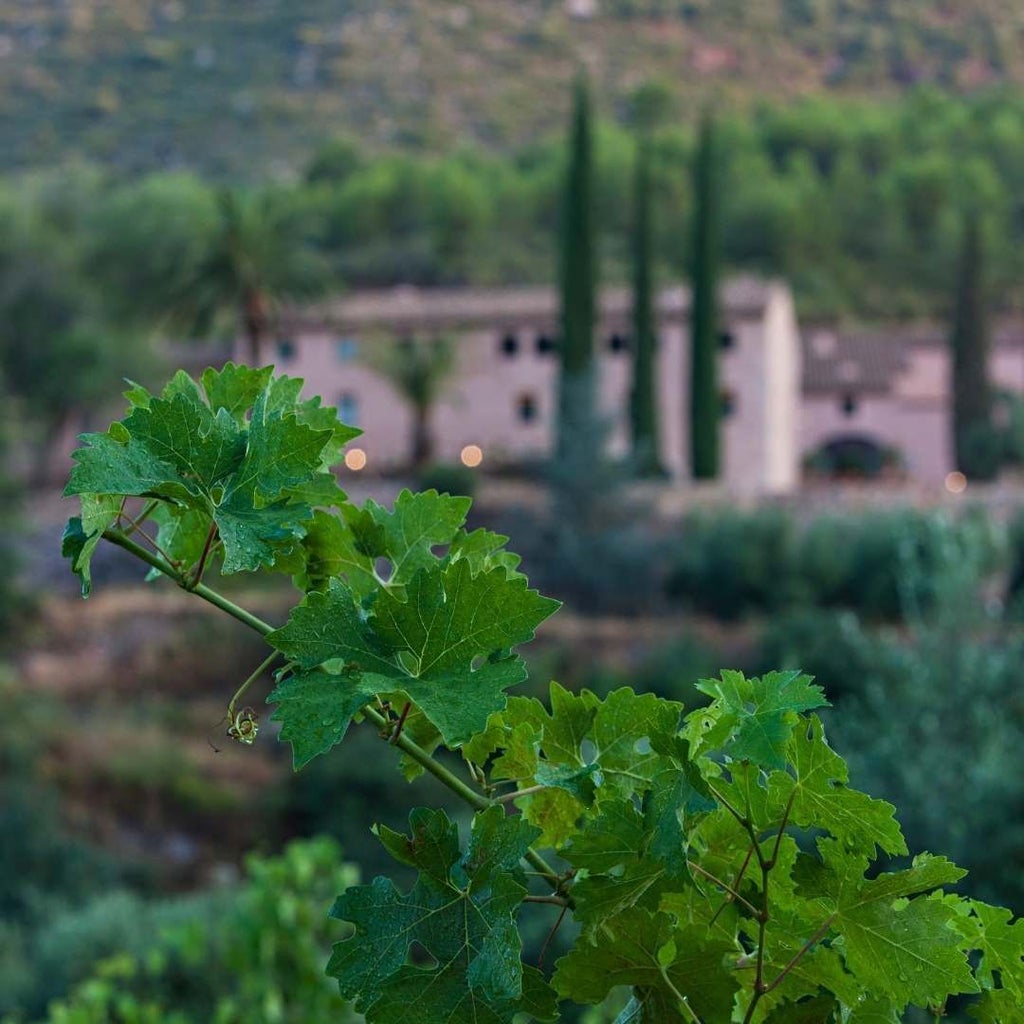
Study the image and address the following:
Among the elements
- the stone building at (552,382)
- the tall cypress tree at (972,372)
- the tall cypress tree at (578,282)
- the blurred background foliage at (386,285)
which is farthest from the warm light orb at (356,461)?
the tall cypress tree at (972,372)

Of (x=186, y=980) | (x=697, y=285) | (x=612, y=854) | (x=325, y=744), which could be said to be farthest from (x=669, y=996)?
(x=697, y=285)

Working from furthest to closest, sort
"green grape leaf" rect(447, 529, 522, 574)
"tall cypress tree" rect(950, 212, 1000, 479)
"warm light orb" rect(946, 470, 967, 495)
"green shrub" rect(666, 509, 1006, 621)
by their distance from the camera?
"tall cypress tree" rect(950, 212, 1000, 479), "warm light orb" rect(946, 470, 967, 495), "green shrub" rect(666, 509, 1006, 621), "green grape leaf" rect(447, 529, 522, 574)

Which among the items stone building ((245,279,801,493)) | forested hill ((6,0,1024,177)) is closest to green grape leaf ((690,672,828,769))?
stone building ((245,279,801,493))

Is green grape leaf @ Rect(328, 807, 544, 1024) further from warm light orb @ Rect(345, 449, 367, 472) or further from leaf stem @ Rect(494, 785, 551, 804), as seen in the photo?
warm light orb @ Rect(345, 449, 367, 472)

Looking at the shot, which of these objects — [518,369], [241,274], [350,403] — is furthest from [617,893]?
[350,403]

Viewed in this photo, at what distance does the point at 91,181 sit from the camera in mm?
54969

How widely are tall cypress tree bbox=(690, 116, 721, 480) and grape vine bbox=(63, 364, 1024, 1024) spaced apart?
1247 inches

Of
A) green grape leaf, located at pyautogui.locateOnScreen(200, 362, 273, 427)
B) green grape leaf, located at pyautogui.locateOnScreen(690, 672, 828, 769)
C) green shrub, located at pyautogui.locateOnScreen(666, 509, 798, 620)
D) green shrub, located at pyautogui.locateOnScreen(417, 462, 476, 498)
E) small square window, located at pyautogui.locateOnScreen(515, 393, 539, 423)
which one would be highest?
green grape leaf, located at pyautogui.locateOnScreen(200, 362, 273, 427)

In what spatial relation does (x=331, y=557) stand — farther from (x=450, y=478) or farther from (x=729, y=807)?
(x=450, y=478)

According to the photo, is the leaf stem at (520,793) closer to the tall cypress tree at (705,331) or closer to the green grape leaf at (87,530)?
the green grape leaf at (87,530)

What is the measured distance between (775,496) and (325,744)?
30456mm

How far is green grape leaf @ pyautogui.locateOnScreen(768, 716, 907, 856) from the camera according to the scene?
0.99 m

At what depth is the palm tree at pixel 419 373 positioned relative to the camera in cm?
3494

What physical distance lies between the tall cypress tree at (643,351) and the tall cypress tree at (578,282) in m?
1.26
